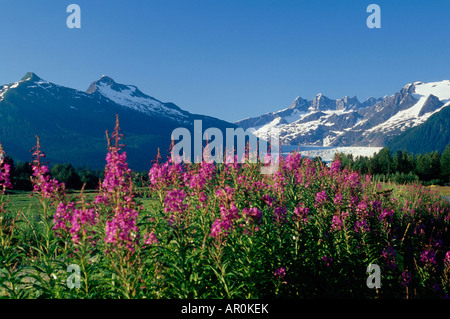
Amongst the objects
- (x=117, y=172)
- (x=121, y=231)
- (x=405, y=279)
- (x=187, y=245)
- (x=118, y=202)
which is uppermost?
(x=117, y=172)

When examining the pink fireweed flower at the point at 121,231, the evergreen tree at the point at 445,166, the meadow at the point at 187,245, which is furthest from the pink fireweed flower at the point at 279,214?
the evergreen tree at the point at 445,166

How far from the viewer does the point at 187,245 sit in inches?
186

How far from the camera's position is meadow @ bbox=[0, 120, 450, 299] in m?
4.58

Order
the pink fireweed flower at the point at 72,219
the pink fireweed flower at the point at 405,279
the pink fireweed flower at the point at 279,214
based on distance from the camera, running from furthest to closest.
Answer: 1. the pink fireweed flower at the point at 405,279
2. the pink fireweed flower at the point at 279,214
3. the pink fireweed flower at the point at 72,219

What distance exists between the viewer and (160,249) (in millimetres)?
5180

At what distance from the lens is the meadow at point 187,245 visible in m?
4.58

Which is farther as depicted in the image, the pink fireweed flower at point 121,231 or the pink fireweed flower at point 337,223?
the pink fireweed flower at point 337,223

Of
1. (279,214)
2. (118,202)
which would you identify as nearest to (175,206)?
(118,202)

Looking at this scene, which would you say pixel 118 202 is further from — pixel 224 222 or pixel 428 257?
pixel 428 257

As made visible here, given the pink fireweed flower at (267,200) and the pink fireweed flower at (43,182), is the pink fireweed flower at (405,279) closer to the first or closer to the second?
the pink fireweed flower at (267,200)

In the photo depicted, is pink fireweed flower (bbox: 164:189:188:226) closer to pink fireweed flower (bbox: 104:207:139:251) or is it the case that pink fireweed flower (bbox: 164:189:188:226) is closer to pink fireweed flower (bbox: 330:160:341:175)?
pink fireweed flower (bbox: 104:207:139:251)
